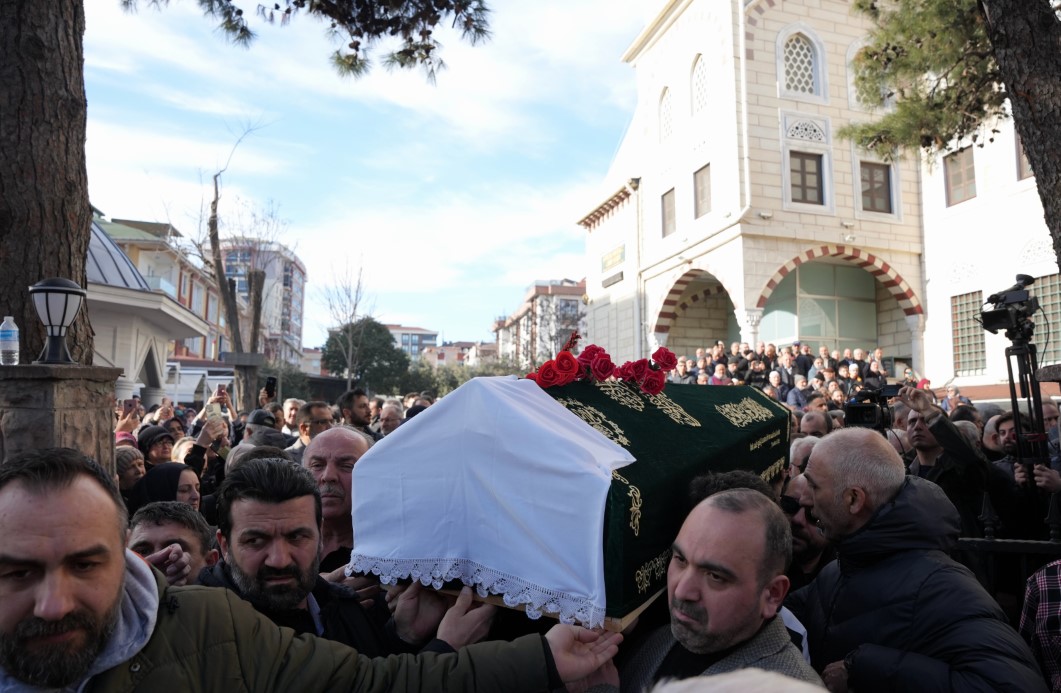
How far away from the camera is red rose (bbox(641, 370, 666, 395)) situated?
121 inches

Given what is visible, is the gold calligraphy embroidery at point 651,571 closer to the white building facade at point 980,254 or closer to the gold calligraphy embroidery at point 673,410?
the gold calligraphy embroidery at point 673,410

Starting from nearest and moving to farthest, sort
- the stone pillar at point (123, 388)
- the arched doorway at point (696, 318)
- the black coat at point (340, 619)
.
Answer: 1. the black coat at point (340, 619)
2. the stone pillar at point (123, 388)
3. the arched doorway at point (696, 318)

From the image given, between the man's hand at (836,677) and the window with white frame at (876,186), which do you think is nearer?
the man's hand at (836,677)

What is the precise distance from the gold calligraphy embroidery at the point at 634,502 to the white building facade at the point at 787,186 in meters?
15.6

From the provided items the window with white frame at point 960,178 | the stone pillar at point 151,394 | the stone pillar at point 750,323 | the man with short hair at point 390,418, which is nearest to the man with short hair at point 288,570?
the man with short hair at point 390,418

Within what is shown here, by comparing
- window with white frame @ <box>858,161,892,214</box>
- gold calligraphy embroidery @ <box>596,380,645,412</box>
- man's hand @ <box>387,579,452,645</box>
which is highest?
window with white frame @ <box>858,161,892,214</box>

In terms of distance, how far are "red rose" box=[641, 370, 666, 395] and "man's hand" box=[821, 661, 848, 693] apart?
4.09 ft

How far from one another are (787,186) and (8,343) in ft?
54.3

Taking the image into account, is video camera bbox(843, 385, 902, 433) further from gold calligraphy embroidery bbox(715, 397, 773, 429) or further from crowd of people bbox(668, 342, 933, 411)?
crowd of people bbox(668, 342, 933, 411)

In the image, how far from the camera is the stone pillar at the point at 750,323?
16812mm

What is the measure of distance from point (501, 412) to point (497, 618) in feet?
1.91

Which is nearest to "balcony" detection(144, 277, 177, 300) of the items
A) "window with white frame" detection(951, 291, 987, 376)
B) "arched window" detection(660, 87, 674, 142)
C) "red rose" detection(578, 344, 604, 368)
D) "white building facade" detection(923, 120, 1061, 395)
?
"arched window" detection(660, 87, 674, 142)

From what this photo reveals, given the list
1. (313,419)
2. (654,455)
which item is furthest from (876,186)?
(654,455)

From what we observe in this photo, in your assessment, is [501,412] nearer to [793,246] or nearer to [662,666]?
[662,666]
